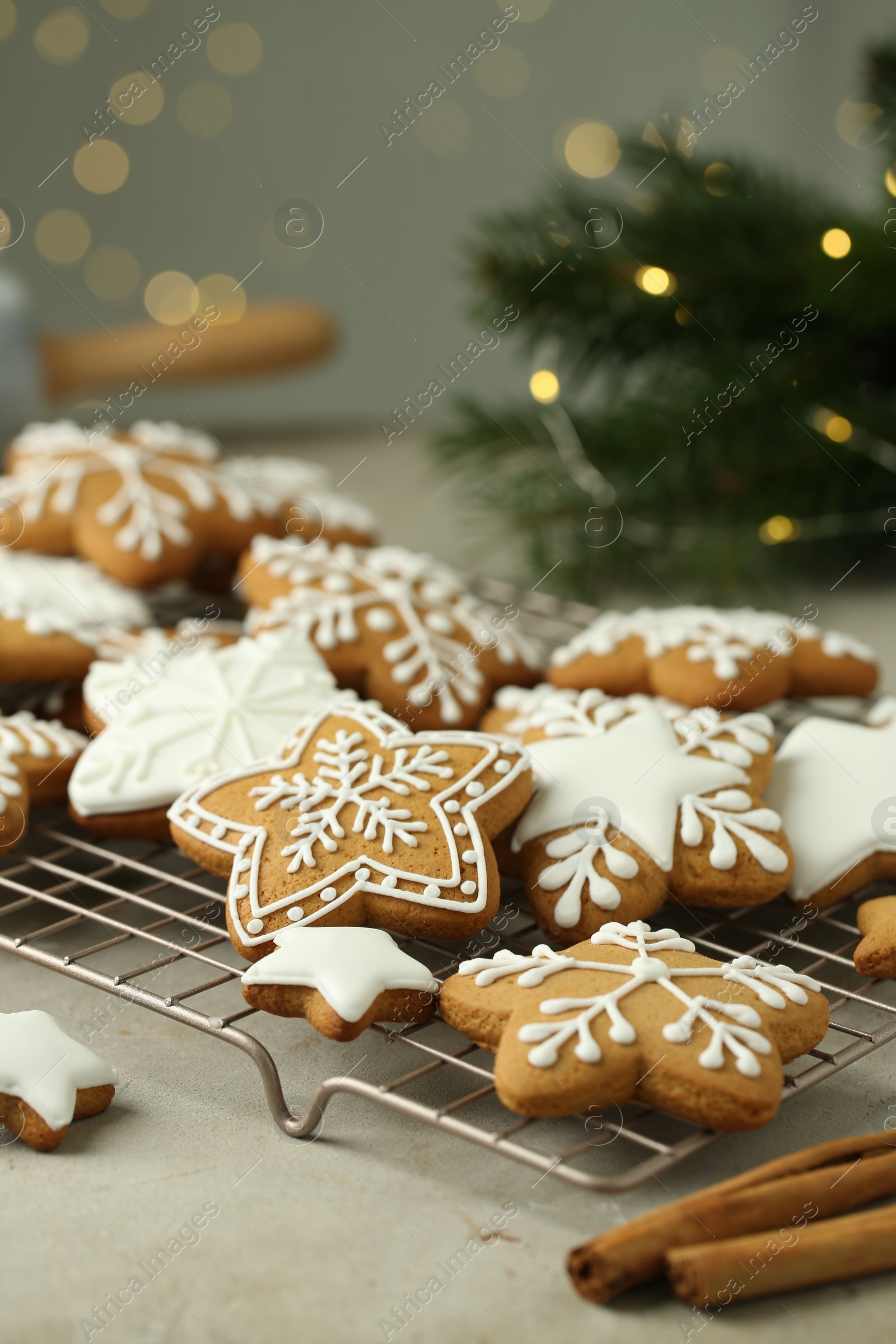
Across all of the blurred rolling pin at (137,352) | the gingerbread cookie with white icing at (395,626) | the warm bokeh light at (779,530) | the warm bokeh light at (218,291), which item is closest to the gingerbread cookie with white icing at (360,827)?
the gingerbread cookie with white icing at (395,626)

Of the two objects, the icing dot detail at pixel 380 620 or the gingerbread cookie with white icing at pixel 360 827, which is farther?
the icing dot detail at pixel 380 620

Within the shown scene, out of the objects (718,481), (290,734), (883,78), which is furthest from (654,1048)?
(883,78)

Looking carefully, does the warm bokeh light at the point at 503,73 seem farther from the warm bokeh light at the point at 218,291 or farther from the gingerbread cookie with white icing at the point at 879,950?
the gingerbread cookie with white icing at the point at 879,950

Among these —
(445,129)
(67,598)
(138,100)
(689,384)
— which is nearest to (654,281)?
(689,384)

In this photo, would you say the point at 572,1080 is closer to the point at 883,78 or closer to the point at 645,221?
the point at 645,221

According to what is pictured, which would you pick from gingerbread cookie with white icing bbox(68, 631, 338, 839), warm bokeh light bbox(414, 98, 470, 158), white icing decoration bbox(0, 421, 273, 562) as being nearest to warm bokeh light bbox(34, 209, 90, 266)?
warm bokeh light bbox(414, 98, 470, 158)
